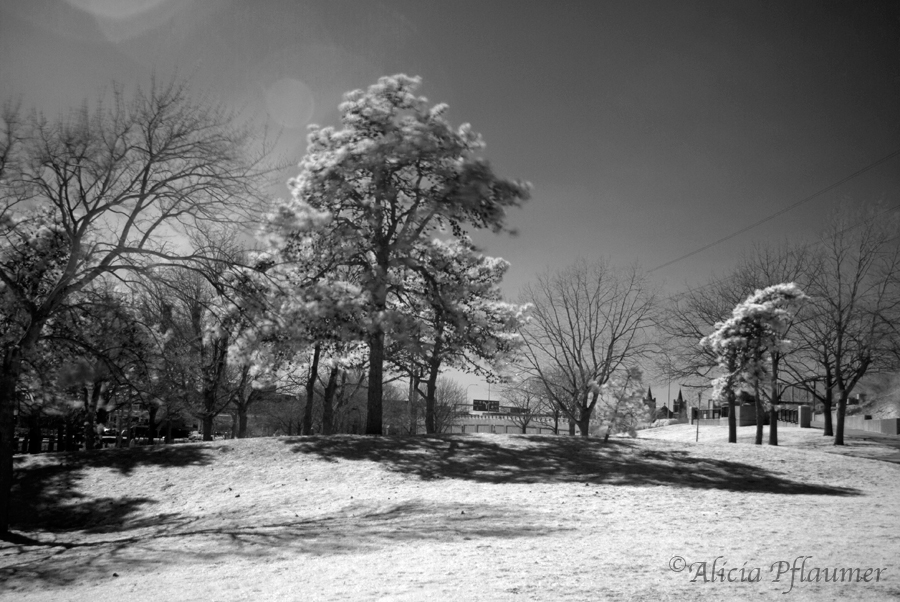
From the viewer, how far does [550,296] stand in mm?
25875

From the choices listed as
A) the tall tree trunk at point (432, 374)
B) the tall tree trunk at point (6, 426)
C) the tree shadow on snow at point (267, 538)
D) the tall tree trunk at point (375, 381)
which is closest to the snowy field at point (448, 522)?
the tree shadow on snow at point (267, 538)

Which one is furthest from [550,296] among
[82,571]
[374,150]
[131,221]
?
[82,571]

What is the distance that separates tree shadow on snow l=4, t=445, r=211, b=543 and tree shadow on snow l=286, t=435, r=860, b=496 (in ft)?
10.8

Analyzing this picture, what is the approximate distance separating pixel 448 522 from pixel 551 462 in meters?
6.54

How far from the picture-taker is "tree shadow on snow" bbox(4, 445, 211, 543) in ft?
37.9

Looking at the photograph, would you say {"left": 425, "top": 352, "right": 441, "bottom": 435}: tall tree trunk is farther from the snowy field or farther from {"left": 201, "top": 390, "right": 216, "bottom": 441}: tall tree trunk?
{"left": 201, "top": 390, "right": 216, "bottom": 441}: tall tree trunk

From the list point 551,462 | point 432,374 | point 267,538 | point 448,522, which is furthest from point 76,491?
point 432,374

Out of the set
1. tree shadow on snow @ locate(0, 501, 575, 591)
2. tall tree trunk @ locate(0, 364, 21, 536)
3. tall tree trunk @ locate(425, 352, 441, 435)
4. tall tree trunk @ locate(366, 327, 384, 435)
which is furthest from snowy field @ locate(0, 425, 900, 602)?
tall tree trunk @ locate(425, 352, 441, 435)

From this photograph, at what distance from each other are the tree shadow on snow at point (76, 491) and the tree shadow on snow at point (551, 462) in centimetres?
330

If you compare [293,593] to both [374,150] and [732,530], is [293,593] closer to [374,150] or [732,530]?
[732,530]

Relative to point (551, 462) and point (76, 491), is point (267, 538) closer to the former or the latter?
point (551, 462)

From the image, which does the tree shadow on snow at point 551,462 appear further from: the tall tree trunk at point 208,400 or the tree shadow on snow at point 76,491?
the tall tree trunk at point 208,400

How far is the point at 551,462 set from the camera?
14281 mm

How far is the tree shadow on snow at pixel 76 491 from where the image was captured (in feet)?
37.9
